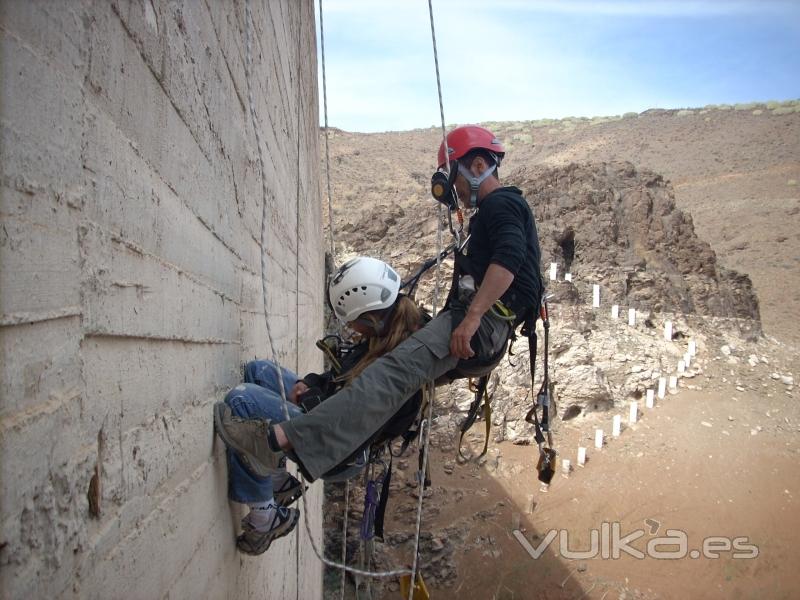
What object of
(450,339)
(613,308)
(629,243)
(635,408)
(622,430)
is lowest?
(622,430)

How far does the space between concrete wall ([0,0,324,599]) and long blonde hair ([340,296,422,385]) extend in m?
0.67

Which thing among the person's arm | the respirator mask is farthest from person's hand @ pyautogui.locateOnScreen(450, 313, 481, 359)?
the respirator mask

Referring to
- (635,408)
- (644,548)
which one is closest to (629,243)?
(635,408)

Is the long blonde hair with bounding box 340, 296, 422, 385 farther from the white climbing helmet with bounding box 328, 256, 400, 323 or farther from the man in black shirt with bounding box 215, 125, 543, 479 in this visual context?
the man in black shirt with bounding box 215, 125, 543, 479

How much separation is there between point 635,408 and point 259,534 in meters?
11.8

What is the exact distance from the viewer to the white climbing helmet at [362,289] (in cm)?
301

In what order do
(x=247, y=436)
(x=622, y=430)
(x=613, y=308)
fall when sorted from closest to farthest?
(x=247, y=436)
(x=622, y=430)
(x=613, y=308)

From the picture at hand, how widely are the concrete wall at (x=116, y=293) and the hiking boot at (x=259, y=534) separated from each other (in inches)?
3.0

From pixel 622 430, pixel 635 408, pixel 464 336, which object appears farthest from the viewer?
pixel 635 408

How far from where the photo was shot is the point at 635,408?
1268 centimetres

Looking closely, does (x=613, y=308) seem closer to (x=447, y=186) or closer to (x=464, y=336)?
(x=447, y=186)

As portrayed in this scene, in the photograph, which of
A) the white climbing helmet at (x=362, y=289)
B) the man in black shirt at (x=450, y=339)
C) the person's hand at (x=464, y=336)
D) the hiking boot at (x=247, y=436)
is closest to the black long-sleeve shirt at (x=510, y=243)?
the man in black shirt at (x=450, y=339)

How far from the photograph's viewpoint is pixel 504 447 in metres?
12.5

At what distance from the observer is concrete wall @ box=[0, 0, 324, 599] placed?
0.83 meters
